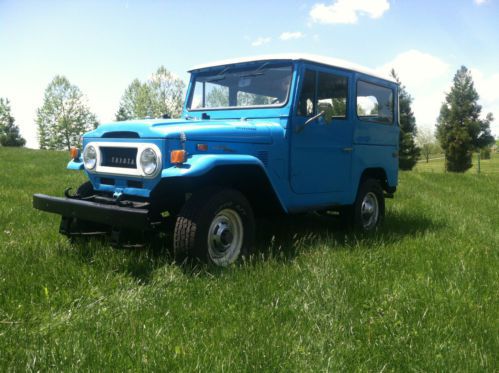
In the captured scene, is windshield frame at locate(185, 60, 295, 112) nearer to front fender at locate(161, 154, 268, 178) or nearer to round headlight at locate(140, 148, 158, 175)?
front fender at locate(161, 154, 268, 178)

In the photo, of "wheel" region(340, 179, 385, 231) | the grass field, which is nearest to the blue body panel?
"wheel" region(340, 179, 385, 231)

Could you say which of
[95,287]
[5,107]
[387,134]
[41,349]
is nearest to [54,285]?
[95,287]

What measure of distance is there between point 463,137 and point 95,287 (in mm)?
49549

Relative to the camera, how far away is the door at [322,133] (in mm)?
4812

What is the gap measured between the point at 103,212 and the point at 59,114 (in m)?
55.2

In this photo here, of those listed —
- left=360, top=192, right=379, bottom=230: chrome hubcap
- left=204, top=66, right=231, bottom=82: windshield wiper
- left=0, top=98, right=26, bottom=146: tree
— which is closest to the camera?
left=204, top=66, right=231, bottom=82: windshield wiper

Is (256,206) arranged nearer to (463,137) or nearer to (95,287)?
(95,287)

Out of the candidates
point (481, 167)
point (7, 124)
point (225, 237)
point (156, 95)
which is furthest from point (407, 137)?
point (7, 124)

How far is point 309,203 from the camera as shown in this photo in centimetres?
507

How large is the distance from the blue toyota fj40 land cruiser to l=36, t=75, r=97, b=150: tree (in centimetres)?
5264

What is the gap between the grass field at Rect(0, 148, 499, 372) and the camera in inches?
96.0

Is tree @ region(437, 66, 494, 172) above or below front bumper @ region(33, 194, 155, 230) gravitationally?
above

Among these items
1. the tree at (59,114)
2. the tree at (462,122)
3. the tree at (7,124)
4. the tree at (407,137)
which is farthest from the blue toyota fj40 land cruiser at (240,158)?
the tree at (7,124)

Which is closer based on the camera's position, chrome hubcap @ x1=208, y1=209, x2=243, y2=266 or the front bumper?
the front bumper
